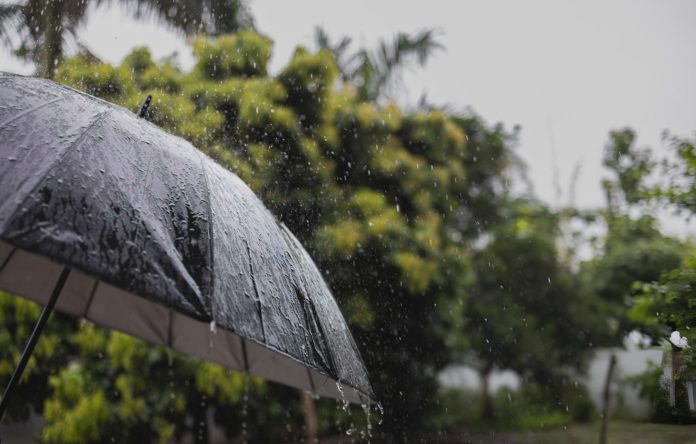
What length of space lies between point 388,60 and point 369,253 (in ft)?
7.25

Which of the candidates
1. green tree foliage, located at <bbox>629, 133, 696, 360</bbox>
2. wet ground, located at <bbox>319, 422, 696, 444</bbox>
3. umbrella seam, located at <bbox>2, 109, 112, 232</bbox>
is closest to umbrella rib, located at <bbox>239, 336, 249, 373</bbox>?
umbrella seam, located at <bbox>2, 109, 112, 232</bbox>

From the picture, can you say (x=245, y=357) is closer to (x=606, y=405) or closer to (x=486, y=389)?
(x=606, y=405)

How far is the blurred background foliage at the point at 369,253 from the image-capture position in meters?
3.83

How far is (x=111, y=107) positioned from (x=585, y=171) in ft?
20.5

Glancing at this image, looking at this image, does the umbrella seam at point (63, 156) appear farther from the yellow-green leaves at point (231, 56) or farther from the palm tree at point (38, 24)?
the yellow-green leaves at point (231, 56)

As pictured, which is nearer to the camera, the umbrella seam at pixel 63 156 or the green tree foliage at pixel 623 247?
the umbrella seam at pixel 63 156

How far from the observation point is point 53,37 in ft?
13.7

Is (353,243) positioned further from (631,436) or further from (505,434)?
(505,434)

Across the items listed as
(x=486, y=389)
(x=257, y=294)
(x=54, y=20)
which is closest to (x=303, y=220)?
(x=54, y=20)

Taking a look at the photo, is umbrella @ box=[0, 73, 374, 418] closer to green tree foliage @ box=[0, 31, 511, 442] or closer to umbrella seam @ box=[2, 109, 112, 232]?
umbrella seam @ box=[2, 109, 112, 232]

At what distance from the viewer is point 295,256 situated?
136 centimetres

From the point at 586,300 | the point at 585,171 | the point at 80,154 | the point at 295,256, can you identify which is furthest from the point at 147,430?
the point at 585,171

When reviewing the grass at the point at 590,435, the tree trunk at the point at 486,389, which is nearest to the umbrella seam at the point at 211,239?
the grass at the point at 590,435

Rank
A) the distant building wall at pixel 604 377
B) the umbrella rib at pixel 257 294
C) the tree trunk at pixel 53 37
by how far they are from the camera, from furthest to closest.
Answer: the tree trunk at pixel 53 37, the distant building wall at pixel 604 377, the umbrella rib at pixel 257 294
